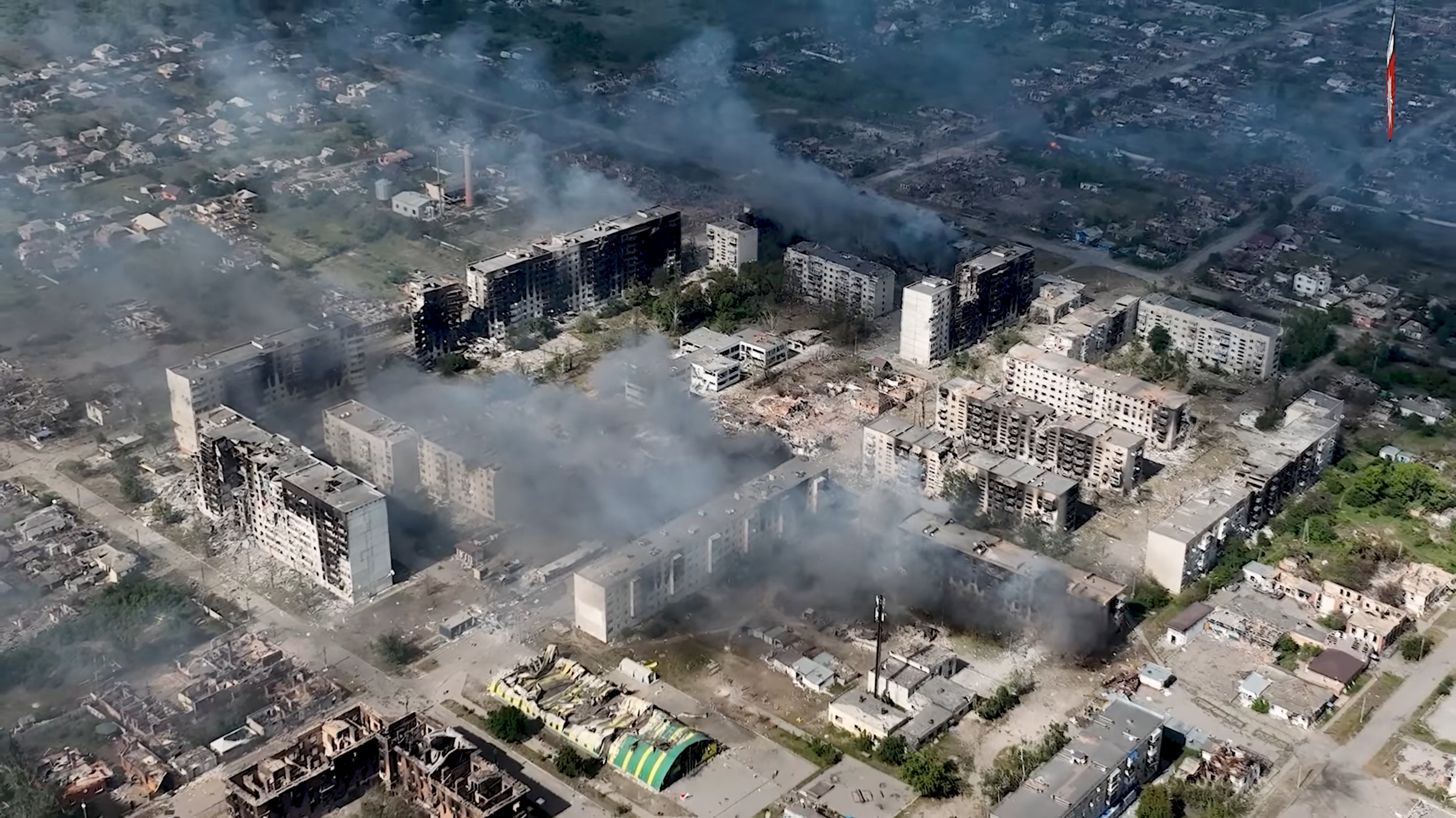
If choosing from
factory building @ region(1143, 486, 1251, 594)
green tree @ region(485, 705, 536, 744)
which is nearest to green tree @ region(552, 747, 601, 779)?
green tree @ region(485, 705, 536, 744)

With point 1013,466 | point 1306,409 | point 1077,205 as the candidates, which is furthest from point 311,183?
point 1306,409

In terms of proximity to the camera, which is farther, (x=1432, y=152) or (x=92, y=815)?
(x=1432, y=152)

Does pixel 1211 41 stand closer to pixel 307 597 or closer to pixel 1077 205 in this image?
pixel 1077 205

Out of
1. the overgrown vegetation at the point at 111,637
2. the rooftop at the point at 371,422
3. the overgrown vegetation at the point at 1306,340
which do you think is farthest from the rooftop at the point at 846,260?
the overgrown vegetation at the point at 111,637

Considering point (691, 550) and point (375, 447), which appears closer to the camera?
point (691, 550)

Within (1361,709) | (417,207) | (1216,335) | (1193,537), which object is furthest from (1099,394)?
(417,207)

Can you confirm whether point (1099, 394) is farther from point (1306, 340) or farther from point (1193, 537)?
point (1306, 340)

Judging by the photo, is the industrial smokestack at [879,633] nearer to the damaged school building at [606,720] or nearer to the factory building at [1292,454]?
the damaged school building at [606,720]
